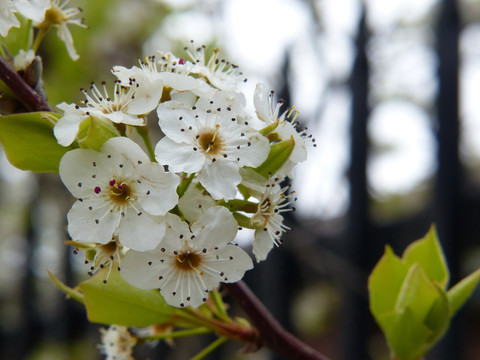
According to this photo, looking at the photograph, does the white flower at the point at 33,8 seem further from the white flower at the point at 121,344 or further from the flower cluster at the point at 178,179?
the white flower at the point at 121,344

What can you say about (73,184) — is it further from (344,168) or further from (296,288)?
(296,288)

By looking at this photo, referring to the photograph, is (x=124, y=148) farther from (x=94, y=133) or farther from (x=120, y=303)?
(x=120, y=303)

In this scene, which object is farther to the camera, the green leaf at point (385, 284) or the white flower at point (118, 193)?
the green leaf at point (385, 284)

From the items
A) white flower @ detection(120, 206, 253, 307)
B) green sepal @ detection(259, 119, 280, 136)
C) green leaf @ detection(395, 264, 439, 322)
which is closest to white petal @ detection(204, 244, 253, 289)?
white flower @ detection(120, 206, 253, 307)

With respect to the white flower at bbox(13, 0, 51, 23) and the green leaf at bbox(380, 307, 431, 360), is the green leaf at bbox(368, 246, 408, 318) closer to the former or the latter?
the green leaf at bbox(380, 307, 431, 360)

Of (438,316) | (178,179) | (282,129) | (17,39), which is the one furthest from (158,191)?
(438,316)

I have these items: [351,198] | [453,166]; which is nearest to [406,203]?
[351,198]

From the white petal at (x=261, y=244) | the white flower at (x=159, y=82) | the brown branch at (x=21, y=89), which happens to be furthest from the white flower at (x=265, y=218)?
the brown branch at (x=21, y=89)
